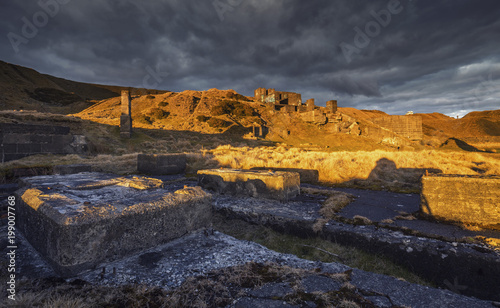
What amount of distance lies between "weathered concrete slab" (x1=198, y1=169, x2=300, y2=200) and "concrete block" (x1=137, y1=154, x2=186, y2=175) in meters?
3.95

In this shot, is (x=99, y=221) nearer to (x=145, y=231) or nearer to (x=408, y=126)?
(x=145, y=231)

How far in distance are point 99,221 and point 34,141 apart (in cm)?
1455

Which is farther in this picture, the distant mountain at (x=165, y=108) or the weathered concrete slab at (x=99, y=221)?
the distant mountain at (x=165, y=108)

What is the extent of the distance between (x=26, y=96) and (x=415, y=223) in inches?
2562

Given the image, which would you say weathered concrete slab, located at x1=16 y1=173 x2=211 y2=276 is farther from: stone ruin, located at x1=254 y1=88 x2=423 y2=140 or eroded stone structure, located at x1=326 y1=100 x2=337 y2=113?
eroded stone structure, located at x1=326 y1=100 x2=337 y2=113

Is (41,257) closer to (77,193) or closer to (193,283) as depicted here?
(77,193)

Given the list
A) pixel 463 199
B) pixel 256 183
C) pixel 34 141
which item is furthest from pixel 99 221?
pixel 34 141

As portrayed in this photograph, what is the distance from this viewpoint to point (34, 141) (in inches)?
494

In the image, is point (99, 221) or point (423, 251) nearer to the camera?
point (99, 221)

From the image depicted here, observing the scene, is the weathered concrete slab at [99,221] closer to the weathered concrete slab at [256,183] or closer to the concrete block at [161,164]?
the weathered concrete slab at [256,183]

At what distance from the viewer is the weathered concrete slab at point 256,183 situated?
17.2ft

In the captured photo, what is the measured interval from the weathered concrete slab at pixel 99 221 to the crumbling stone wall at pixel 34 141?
1241cm

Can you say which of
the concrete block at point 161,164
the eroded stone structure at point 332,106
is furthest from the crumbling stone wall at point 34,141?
the eroded stone structure at point 332,106

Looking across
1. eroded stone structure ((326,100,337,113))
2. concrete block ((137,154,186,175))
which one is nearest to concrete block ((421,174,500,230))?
concrete block ((137,154,186,175))
